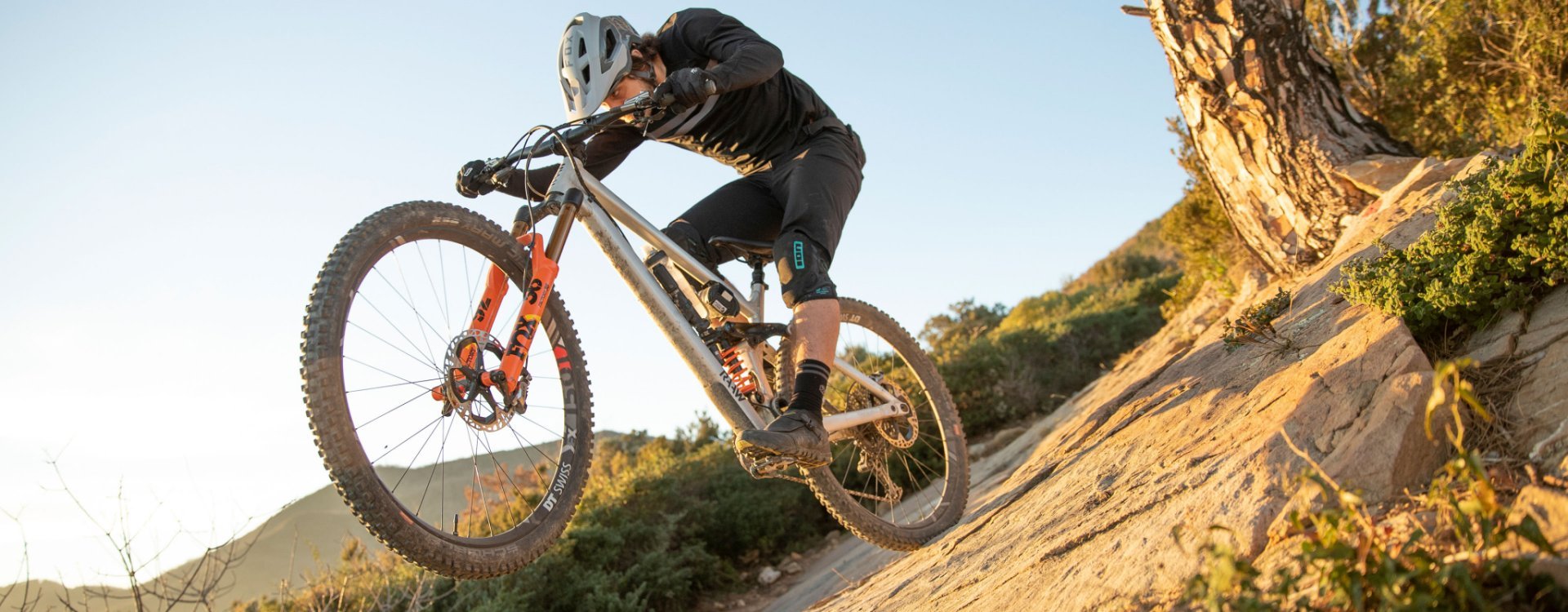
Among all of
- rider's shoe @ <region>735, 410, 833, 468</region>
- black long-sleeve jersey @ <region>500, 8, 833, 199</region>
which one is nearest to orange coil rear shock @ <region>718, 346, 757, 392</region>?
rider's shoe @ <region>735, 410, 833, 468</region>

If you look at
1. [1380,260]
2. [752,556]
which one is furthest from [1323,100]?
[752,556]

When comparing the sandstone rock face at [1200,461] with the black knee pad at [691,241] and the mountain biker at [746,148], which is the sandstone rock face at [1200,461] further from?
the black knee pad at [691,241]

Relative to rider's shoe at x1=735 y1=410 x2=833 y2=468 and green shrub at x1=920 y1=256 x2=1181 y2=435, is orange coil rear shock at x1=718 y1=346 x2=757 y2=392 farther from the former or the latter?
green shrub at x1=920 y1=256 x2=1181 y2=435

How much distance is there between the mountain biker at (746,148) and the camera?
11.6 feet

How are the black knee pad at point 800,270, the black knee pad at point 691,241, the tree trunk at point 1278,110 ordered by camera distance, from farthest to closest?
1. the tree trunk at point 1278,110
2. the black knee pad at point 691,241
3. the black knee pad at point 800,270

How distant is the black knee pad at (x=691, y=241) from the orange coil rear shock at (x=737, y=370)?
389 mm

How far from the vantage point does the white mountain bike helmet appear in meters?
3.63

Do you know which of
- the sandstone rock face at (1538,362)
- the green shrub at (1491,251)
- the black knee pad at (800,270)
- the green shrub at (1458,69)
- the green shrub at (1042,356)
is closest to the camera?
the sandstone rock face at (1538,362)

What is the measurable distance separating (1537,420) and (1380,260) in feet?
3.38

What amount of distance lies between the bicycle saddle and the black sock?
75 centimetres

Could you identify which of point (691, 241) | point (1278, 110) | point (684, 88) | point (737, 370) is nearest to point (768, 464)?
point (737, 370)

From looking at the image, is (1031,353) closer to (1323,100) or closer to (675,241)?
(1323,100)

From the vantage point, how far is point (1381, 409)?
2.25 metres

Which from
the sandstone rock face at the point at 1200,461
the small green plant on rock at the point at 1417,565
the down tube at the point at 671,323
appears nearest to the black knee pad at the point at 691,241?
the down tube at the point at 671,323
